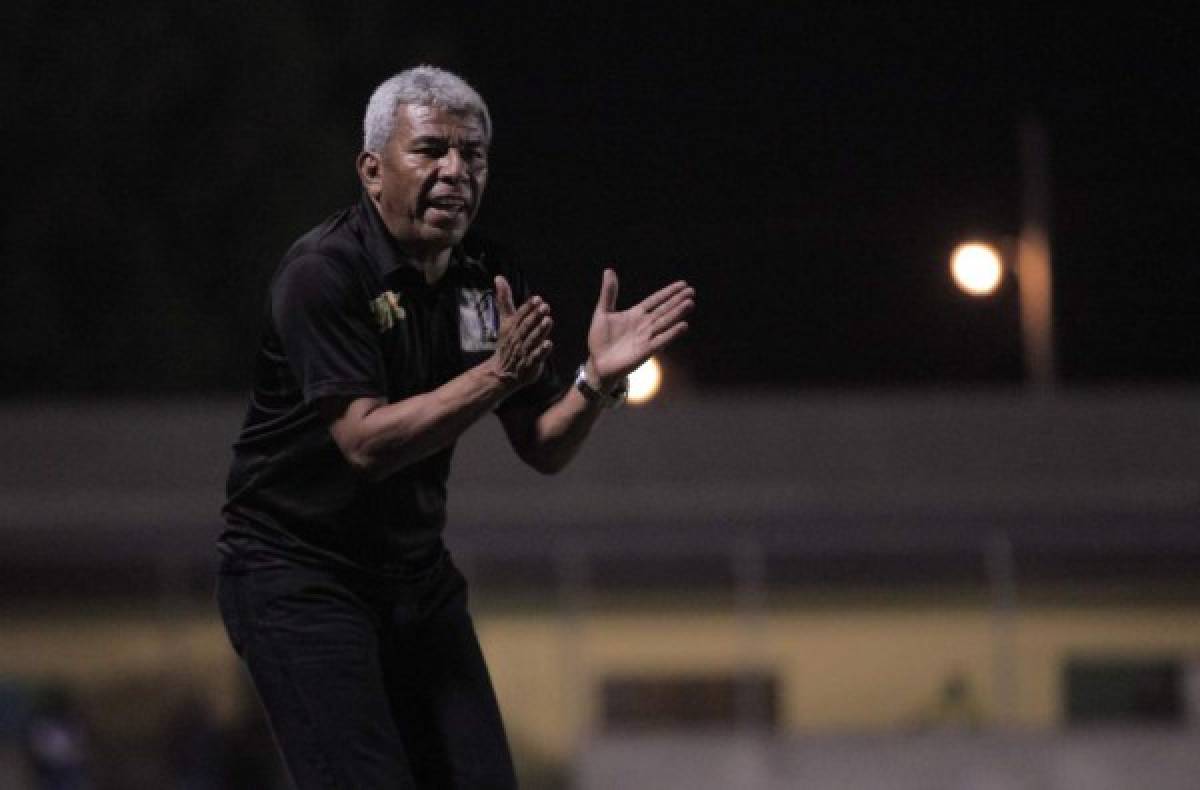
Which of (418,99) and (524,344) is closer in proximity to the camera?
(524,344)

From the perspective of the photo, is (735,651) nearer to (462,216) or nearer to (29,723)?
(29,723)

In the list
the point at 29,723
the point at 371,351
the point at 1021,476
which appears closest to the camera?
the point at 371,351

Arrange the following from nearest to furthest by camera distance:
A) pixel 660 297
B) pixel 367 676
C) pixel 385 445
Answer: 1. pixel 385 445
2. pixel 367 676
3. pixel 660 297

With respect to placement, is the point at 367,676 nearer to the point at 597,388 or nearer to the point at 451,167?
the point at 597,388

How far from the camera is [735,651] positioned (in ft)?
73.6

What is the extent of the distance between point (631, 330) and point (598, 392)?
0.16 metres

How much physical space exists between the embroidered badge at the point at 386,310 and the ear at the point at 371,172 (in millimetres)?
251

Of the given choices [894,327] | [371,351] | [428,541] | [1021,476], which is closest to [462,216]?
[371,351]

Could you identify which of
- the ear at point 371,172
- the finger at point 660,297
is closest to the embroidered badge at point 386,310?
A: the ear at point 371,172

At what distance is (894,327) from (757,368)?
3.21m

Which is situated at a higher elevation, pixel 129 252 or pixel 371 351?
pixel 129 252

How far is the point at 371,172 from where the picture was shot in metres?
5.00

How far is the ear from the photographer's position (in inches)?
196

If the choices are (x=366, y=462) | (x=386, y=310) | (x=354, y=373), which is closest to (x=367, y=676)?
(x=366, y=462)
